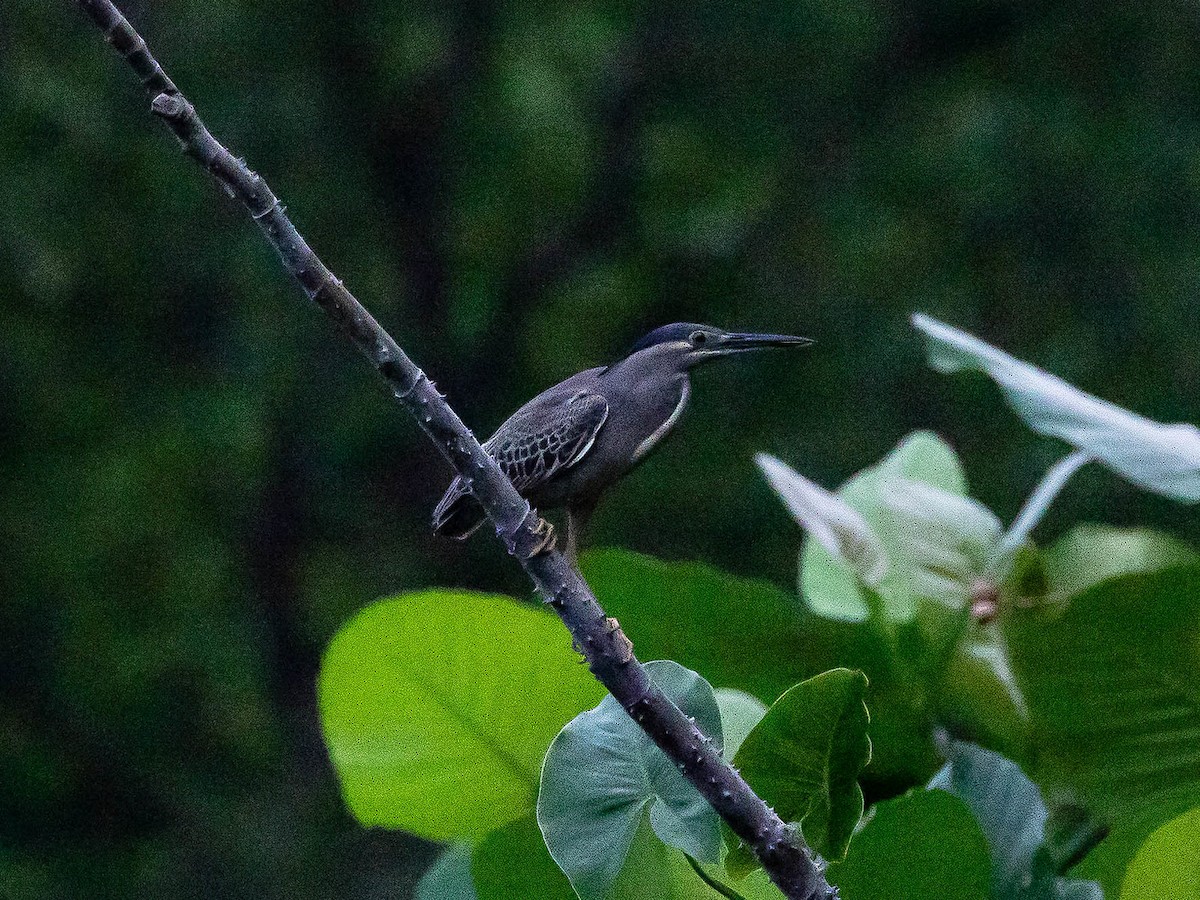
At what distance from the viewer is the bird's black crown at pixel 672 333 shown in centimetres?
95

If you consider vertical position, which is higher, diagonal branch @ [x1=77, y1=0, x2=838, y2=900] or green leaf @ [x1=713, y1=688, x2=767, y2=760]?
diagonal branch @ [x1=77, y1=0, x2=838, y2=900]

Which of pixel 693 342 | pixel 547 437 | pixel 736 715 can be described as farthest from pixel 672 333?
pixel 736 715

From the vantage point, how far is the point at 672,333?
96 centimetres

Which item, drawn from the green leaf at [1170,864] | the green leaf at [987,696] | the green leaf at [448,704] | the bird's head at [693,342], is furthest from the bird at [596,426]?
the green leaf at [1170,864]

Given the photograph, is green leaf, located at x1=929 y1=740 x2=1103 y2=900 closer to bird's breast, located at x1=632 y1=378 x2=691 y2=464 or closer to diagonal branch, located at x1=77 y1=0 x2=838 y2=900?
diagonal branch, located at x1=77 y1=0 x2=838 y2=900

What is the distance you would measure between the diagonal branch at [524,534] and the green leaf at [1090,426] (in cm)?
28

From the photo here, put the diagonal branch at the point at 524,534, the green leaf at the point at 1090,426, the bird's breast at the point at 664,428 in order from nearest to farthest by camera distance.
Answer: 1. the diagonal branch at the point at 524,534
2. the green leaf at the point at 1090,426
3. the bird's breast at the point at 664,428

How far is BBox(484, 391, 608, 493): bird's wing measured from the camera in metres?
1.00

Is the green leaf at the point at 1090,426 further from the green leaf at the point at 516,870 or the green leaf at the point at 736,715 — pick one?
the green leaf at the point at 516,870

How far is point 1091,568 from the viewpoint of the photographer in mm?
930

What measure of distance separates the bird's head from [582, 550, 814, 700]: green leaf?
14 cm

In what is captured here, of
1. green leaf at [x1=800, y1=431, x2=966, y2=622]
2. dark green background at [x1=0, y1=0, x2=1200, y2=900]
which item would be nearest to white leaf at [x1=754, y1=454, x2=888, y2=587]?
green leaf at [x1=800, y1=431, x2=966, y2=622]

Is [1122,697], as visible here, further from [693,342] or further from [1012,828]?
Result: [693,342]

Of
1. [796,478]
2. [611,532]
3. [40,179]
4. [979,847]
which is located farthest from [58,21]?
[979,847]
